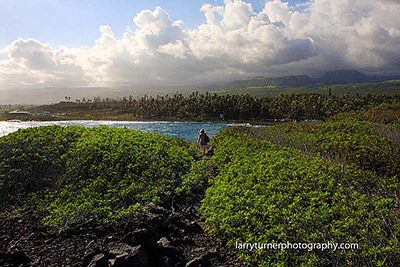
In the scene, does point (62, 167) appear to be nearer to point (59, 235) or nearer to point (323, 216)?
point (59, 235)

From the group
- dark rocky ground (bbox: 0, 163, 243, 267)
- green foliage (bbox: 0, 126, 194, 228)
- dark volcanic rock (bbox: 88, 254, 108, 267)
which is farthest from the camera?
green foliage (bbox: 0, 126, 194, 228)

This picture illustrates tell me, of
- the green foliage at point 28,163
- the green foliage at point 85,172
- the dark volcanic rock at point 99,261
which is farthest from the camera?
the green foliage at point 28,163

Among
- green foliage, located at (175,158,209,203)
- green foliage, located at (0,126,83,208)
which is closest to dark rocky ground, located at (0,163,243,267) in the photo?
green foliage, located at (0,126,83,208)

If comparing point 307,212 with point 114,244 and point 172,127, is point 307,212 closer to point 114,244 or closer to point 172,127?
point 114,244

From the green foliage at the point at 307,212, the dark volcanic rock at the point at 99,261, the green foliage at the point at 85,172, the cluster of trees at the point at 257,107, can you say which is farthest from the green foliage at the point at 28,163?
the cluster of trees at the point at 257,107

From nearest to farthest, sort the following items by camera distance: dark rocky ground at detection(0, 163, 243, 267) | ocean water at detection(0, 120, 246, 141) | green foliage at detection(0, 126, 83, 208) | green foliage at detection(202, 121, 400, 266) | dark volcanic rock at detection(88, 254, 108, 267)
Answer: green foliage at detection(202, 121, 400, 266)
dark volcanic rock at detection(88, 254, 108, 267)
dark rocky ground at detection(0, 163, 243, 267)
green foliage at detection(0, 126, 83, 208)
ocean water at detection(0, 120, 246, 141)

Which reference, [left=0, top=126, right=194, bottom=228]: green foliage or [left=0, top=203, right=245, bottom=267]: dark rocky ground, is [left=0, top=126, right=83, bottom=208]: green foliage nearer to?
[left=0, top=126, right=194, bottom=228]: green foliage

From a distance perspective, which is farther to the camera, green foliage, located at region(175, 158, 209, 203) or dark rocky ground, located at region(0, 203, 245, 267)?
green foliage, located at region(175, 158, 209, 203)

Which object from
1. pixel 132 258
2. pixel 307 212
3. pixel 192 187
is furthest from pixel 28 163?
pixel 307 212

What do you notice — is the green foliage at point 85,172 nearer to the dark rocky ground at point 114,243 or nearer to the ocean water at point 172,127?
the dark rocky ground at point 114,243

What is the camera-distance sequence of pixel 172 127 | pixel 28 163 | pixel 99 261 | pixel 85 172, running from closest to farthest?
pixel 99 261
pixel 85 172
pixel 28 163
pixel 172 127

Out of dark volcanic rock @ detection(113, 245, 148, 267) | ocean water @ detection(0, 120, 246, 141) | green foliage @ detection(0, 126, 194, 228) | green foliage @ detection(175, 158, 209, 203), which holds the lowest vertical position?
ocean water @ detection(0, 120, 246, 141)

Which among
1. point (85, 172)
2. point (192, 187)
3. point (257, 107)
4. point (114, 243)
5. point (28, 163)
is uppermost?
point (257, 107)

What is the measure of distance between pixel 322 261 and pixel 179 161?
299 inches
